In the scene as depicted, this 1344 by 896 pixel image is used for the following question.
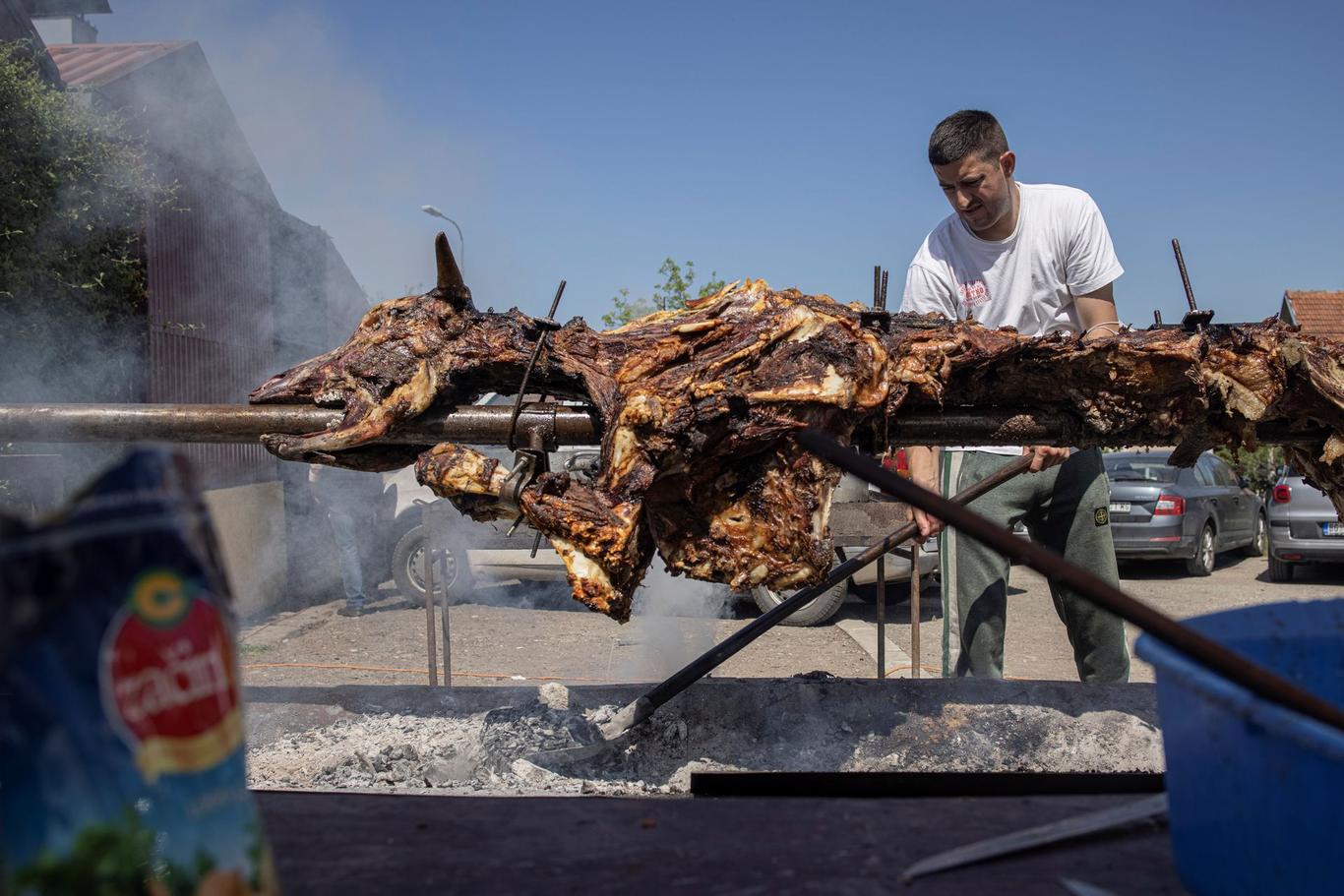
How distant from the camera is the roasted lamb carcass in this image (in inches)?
114

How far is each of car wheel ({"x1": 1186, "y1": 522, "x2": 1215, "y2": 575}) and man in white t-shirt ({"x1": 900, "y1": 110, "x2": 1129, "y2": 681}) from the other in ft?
31.1

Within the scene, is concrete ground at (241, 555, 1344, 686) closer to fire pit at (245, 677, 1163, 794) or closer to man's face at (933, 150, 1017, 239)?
fire pit at (245, 677, 1163, 794)

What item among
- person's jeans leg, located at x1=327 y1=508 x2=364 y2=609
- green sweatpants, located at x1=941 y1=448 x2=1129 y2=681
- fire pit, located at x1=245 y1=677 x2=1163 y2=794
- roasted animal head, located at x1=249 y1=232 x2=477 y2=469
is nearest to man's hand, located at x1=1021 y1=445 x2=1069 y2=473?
green sweatpants, located at x1=941 y1=448 x2=1129 y2=681

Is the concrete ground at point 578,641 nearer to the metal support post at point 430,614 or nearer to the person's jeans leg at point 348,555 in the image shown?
the person's jeans leg at point 348,555

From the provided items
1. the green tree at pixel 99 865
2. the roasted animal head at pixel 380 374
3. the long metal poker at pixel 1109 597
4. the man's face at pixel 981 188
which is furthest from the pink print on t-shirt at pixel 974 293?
the green tree at pixel 99 865

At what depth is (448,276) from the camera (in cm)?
326

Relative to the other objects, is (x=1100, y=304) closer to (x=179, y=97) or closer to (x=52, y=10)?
(x=179, y=97)

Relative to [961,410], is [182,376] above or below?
above

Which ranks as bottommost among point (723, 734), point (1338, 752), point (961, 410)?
point (723, 734)

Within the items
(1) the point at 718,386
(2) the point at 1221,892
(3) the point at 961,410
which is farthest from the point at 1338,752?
(3) the point at 961,410

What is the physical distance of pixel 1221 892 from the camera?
1232 millimetres

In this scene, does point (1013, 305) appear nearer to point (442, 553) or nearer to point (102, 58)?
point (442, 553)

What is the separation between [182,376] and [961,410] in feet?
28.6

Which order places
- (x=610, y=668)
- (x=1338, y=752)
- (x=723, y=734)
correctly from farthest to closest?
1. (x=610, y=668)
2. (x=723, y=734)
3. (x=1338, y=752)
